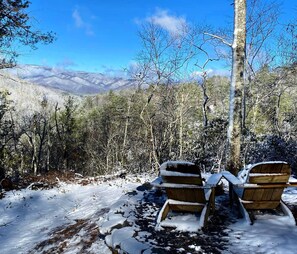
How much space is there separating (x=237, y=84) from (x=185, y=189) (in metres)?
2.57

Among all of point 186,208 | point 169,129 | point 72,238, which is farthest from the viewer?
point 169,129

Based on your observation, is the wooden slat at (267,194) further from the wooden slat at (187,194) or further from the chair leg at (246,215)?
the wooden slat at (187,194)

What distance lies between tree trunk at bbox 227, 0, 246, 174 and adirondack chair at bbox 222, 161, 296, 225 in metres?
1.58

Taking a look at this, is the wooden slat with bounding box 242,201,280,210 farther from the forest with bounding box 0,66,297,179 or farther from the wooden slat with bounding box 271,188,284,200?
the forest with bounding box 0,66,297,179

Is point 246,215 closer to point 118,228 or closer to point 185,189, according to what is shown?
point 185,189

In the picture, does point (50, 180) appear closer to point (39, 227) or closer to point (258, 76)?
point (39, 227)

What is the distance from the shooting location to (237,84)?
210 inches

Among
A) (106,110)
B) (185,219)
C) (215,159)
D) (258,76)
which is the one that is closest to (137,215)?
(185,219)

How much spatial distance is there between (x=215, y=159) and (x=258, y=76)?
7904 mm

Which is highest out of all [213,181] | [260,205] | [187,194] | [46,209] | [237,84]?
[237,84]

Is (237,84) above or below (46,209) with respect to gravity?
above

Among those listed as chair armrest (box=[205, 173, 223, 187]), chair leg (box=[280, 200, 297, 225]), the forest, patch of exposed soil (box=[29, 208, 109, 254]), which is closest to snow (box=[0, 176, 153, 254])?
patch of exposed soil (box=[29, 208, 109, 254])

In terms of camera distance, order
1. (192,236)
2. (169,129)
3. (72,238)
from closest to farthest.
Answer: (192,236) < (72,238) < (169,129)

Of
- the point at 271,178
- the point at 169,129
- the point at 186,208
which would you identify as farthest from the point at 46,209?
the point at 169,129
